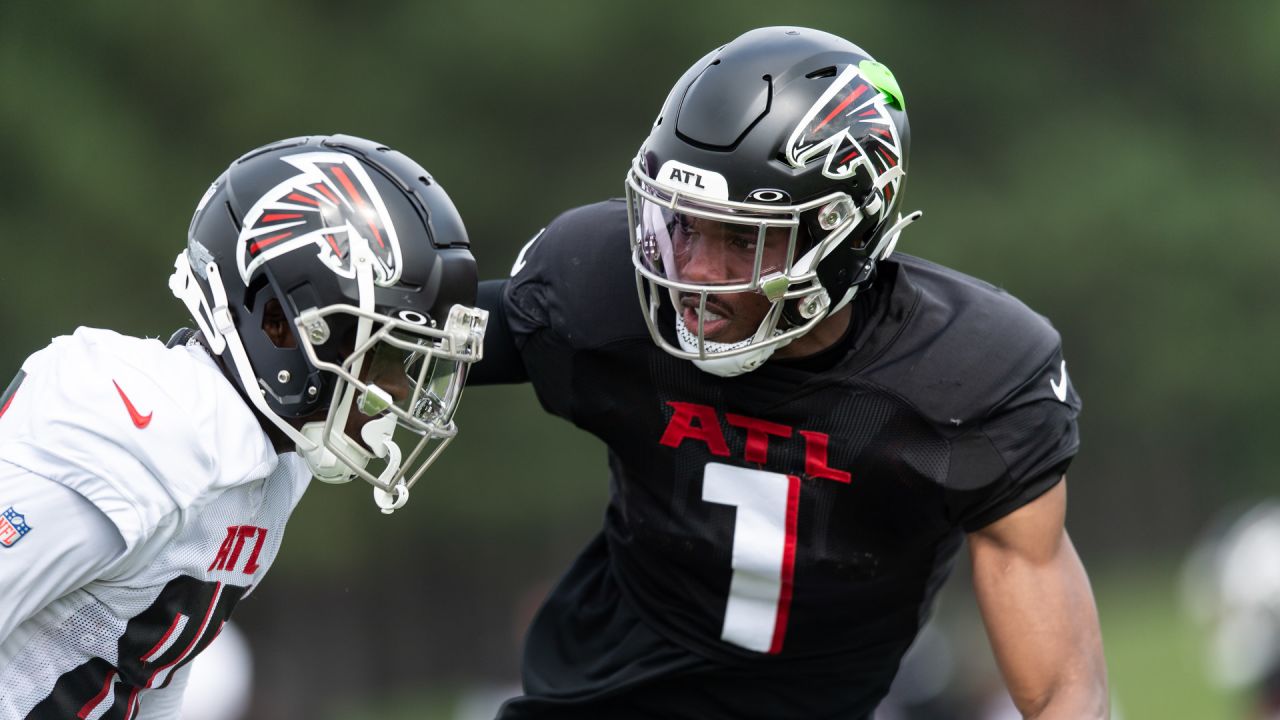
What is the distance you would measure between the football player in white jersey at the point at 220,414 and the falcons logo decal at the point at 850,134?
728 millimetres

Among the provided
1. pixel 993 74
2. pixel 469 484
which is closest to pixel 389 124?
pixel 469 484

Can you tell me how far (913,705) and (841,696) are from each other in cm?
483

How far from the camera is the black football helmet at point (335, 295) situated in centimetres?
287

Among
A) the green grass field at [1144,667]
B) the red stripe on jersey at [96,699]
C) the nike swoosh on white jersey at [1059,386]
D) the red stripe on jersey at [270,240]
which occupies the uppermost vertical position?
the red stripe on jersey at [270,240]

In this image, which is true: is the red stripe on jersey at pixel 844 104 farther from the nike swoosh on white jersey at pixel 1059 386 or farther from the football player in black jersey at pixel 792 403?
the nike swoosh on white jersey at pixel 1059 386

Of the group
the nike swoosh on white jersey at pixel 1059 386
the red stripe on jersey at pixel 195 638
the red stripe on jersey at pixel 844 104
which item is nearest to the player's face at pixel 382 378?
the red stripe on jersey at pixel 195 638

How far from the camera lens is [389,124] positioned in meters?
12.6

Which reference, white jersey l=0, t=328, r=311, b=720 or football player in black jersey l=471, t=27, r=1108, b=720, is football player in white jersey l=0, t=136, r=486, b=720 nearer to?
white jersey l=0, t=328, r=311, b=720

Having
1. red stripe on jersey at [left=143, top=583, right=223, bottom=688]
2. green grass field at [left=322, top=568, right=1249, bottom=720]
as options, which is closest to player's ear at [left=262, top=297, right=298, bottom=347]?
red stripe on jersey at [left=143, top=583, right=223, bottom=688]

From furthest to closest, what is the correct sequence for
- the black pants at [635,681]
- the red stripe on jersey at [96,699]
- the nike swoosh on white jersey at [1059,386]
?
the black pants at [635,681] < the nike swoosh on white jersey at [1059,386] < the red stripe on jersey at [96,699]

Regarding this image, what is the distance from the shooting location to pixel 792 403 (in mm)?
3270

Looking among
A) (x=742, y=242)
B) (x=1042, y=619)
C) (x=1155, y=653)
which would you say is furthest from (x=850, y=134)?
(x=1155, y=653)

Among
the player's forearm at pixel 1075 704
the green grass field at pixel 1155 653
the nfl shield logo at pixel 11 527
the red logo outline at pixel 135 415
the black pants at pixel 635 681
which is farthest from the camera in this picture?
the green grass field at pixel 1155 653

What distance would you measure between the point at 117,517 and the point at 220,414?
0.32 meters
